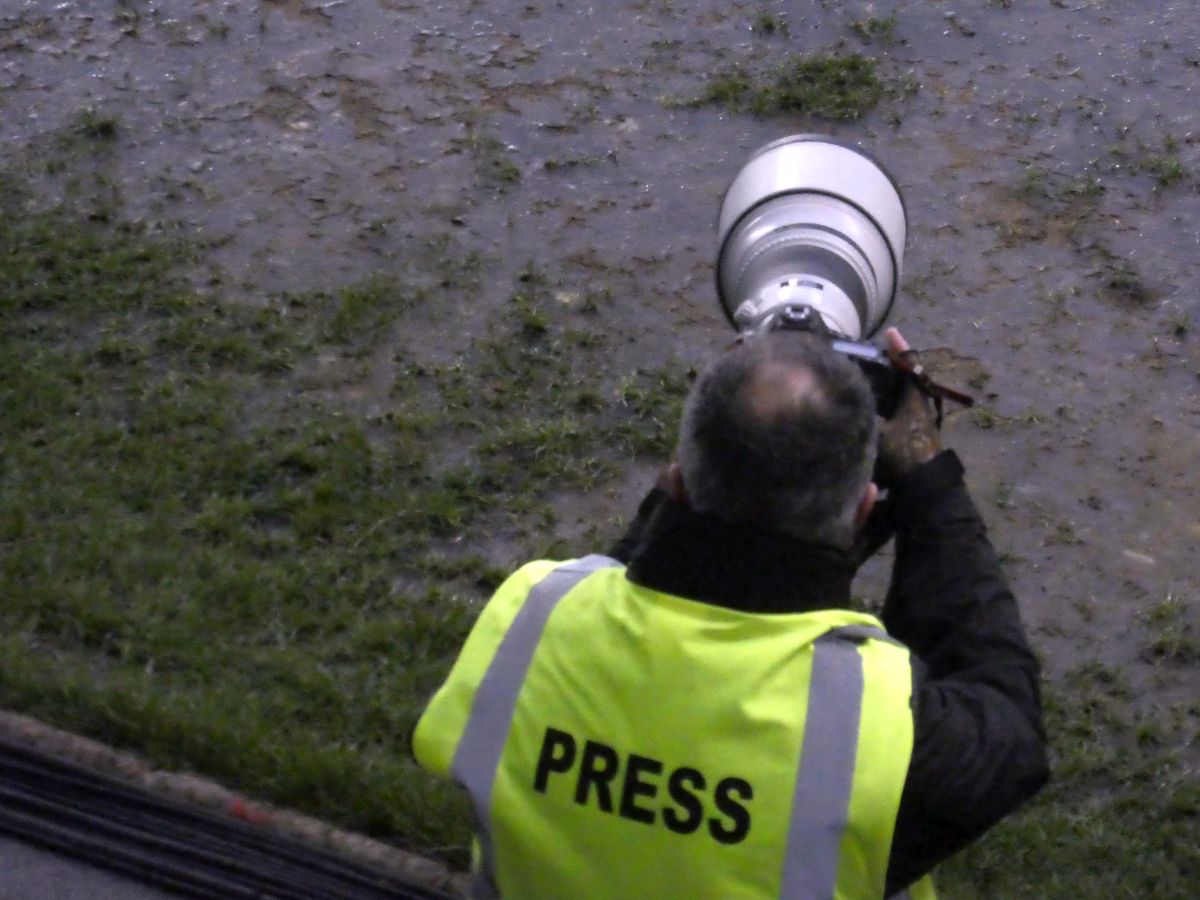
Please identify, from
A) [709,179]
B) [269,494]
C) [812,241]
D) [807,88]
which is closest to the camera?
[812,241]

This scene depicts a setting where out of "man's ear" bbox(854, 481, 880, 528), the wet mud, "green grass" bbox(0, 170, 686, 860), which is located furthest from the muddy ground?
"man's ear" bbox(854, 481, 880, 528)

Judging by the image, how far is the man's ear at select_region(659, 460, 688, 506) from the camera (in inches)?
76.6

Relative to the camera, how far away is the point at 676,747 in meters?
1.87

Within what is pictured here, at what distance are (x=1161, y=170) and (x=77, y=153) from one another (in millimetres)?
3963

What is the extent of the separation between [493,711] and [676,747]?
240 mm

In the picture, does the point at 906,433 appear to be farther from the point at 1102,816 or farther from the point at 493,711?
the point at 1102,816

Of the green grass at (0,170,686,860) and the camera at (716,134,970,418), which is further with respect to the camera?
the green grass at (0,170,686,860)

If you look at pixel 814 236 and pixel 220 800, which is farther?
pixel 220 800

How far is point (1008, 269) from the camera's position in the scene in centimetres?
518

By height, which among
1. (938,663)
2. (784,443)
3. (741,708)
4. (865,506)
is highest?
(784,443)

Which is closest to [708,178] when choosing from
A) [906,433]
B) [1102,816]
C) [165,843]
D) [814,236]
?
[1102,816]

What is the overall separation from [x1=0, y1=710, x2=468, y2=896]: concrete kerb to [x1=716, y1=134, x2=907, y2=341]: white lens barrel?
1470 mm

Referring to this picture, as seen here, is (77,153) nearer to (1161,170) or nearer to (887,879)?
(1161,170)

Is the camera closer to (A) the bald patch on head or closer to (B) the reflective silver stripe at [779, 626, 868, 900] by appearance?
(A) the bald patch on head
